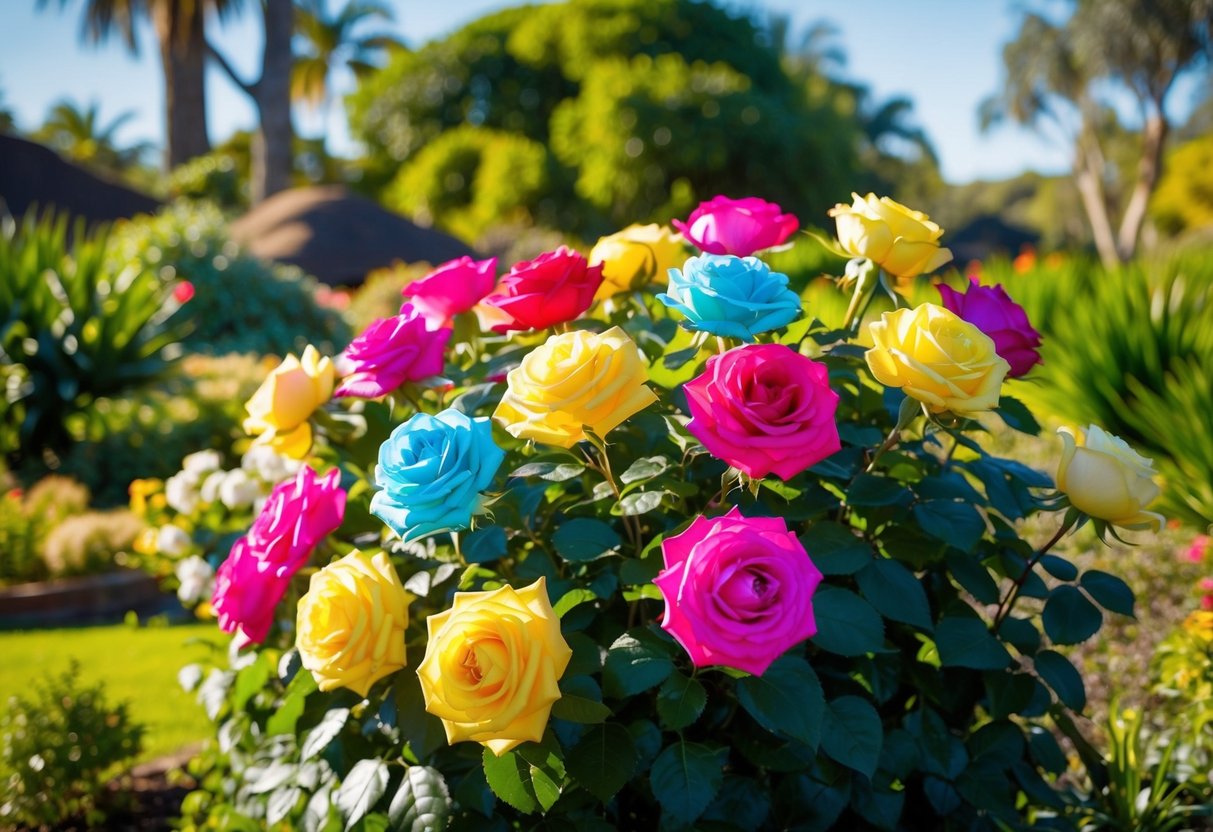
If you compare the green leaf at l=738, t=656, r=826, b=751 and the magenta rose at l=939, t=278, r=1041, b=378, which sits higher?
the magenta rose at l=939, t=278, r=1041, b=378

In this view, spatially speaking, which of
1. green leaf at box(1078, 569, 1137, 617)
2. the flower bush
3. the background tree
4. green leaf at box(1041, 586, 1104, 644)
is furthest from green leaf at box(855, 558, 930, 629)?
the background tree

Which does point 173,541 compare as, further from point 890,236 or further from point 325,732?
point 890,236

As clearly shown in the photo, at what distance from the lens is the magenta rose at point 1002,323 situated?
5.55 feet

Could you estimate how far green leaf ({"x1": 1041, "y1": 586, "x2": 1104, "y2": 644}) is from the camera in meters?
1.58

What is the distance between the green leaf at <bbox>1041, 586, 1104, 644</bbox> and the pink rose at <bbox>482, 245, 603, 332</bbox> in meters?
0.94

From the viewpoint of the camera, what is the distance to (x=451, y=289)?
5.97ft

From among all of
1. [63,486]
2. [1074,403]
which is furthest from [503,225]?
[1074,403]

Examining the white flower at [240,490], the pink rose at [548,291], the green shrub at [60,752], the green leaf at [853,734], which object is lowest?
the green shrub at [60,752]

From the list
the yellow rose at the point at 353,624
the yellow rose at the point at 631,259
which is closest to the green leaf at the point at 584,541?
the yellow rose at the point at 353,624

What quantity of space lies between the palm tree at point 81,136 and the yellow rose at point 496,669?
1903 inches

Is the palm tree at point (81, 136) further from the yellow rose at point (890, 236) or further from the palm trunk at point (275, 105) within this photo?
the yellow rose at point (890, 236)

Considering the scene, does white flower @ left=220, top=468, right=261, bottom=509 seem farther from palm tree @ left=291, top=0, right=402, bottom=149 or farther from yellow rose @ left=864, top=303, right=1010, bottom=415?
palm tree @ left=291, top=0, right=402, bottom=149

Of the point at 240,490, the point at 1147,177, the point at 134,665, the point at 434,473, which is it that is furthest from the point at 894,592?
the point at 1147,177

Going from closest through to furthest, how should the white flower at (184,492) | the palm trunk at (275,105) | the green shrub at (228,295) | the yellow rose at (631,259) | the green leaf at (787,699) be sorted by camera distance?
1. the green leaf at (787,699)
2. the yellow rose at (631,259)
3. the white flower at (184,492)
4. the green shrub at (228,295)
5. the palm trunk at (275,105)
